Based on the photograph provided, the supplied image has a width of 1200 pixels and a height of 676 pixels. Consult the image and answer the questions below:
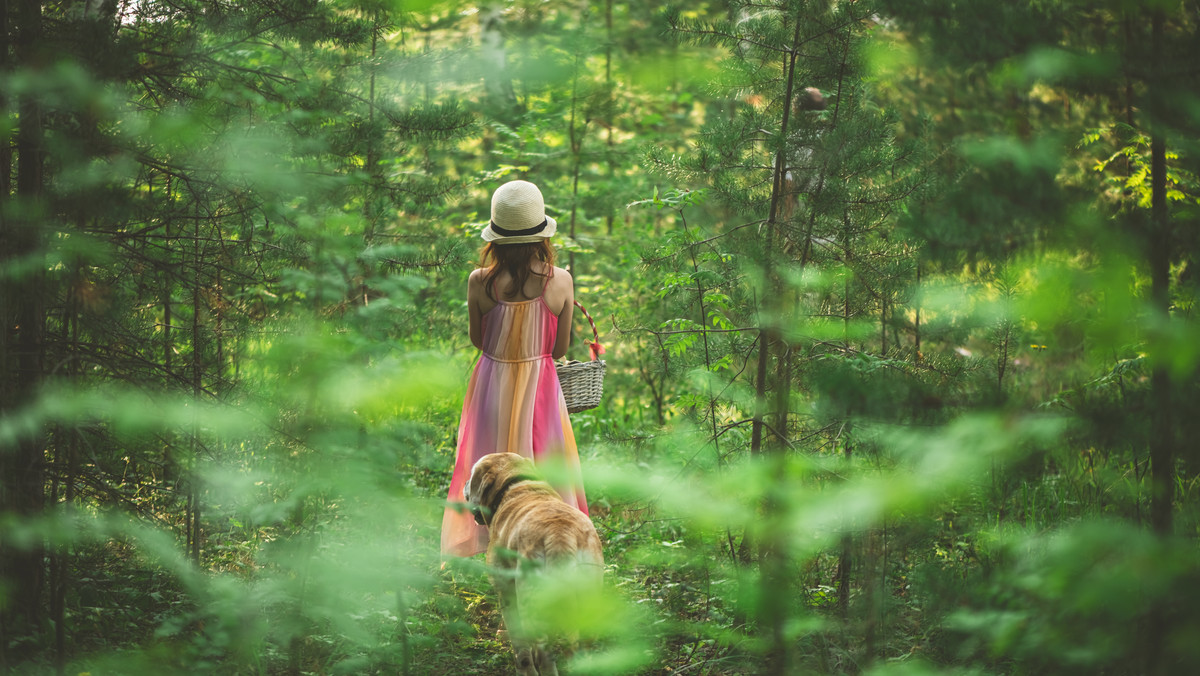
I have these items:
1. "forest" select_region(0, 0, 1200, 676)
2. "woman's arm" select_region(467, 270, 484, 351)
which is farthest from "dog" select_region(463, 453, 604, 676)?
"woman's arm" select_region(467, 270, 484, 351)

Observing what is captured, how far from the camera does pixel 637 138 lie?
30.3 ft

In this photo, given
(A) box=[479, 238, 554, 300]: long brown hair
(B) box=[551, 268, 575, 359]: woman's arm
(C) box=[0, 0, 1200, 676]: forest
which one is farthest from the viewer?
(B) box=[551, 268, 575, 359]: woman's arm

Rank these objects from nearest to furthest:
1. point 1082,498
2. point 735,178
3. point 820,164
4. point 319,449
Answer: point 319,449
point 820,164
point 735,178
point 1082,498

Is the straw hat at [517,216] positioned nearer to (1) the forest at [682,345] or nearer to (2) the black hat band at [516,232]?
(2) the black hat band at [516,232]

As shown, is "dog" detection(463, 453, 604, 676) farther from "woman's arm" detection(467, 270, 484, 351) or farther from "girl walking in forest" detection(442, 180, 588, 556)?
"woman's arm" detection(467, 270, 484, 351)

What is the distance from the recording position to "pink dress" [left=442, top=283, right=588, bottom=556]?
4.46 metres

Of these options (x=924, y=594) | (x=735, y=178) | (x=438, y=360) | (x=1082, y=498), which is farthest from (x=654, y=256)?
(x=1082, y=498)

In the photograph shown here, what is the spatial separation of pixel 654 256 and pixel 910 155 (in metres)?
1.32

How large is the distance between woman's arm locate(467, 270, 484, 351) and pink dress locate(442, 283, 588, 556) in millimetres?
51

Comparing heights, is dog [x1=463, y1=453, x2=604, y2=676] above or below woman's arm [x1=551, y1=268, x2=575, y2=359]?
below

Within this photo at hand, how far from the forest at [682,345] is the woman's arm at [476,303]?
0.37 meters

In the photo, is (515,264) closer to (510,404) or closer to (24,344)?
(510,404)

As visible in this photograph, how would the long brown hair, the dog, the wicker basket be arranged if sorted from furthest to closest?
the wicker basket, the long brown hair, the dog

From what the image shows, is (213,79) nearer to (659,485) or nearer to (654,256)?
(654,256)
